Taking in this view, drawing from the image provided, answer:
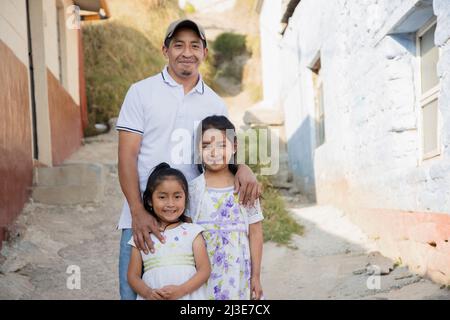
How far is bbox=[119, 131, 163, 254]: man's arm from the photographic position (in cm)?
213

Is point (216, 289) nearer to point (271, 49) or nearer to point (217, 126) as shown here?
point (217, 126)

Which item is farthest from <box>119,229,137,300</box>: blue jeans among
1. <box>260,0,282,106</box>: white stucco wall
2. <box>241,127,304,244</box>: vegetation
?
<box>260,0,282,106</box>: white stucco wall

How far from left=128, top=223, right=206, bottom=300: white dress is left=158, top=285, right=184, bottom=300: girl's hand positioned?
0.03m

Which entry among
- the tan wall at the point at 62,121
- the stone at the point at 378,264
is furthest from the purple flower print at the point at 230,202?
the tan wall at the point at 62,121

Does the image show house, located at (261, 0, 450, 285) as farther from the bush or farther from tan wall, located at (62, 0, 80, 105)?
the bush

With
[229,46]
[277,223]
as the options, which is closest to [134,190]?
[277,223]

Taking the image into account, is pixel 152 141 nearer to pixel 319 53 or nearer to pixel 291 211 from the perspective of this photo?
pixel 291 211

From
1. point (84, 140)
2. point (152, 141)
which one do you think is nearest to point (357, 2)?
point (152, 141)

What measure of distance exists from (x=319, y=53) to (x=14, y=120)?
14.0 ft

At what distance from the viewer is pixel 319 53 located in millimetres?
7762

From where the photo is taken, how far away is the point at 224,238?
2217mm

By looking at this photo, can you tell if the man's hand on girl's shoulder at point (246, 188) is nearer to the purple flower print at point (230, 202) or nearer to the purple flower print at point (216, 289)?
the purple flower print at point (230, 202)

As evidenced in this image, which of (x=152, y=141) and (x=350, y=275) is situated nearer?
(x=152, y=141)

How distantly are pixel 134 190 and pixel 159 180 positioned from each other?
0.10 metres
